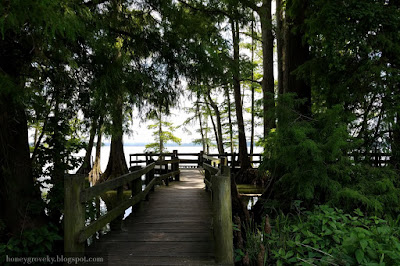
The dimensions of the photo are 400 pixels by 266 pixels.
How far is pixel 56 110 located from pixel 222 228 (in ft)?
12.0

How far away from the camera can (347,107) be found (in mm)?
6699

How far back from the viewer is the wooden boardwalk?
377 cm

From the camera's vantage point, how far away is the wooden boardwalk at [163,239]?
3.77 m

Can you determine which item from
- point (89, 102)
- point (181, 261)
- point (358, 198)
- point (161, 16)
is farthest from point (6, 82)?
point (358, 198)

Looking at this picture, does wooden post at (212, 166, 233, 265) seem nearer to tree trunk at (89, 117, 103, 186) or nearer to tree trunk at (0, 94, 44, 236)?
tree trunk at (0, 94, 44, 236)

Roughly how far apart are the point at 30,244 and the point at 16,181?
107cm

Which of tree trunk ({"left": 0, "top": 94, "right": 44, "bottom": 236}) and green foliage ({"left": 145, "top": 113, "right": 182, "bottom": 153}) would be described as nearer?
tree trunk ({"left": 0, "top": 94, "right": 44, "bottom": 236})

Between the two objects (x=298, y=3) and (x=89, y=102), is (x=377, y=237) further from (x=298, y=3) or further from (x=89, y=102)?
(x=298, y=3)

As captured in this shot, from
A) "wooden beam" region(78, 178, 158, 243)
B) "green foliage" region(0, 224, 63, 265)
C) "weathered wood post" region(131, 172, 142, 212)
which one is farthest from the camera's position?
"weathered wood post" region(131, 172, 142, 212)

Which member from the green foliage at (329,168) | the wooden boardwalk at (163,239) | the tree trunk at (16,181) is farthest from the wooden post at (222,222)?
the tree trunk at (16,181)

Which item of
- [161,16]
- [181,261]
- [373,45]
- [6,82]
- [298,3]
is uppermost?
[298,3]

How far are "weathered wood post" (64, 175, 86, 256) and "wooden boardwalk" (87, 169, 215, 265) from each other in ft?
1.73

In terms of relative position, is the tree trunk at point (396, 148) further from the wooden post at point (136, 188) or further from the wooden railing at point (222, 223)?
the wooden post at point (136, 188)

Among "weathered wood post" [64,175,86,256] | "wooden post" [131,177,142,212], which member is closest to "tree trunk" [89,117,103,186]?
"wooden post" [131,177,142,212]
